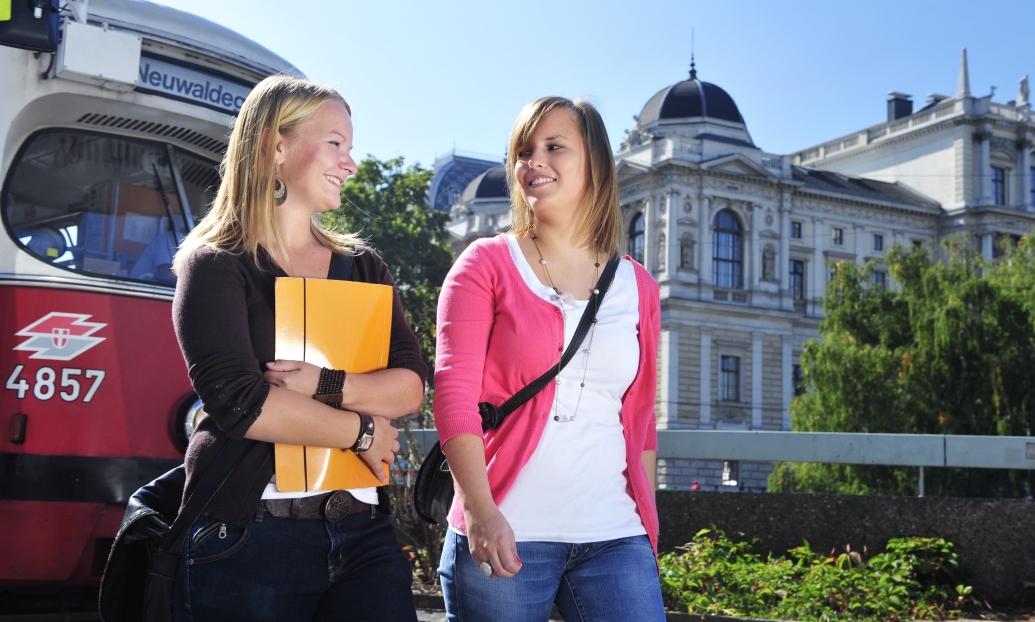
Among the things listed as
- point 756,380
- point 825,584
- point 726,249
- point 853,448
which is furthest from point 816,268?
point 825,584

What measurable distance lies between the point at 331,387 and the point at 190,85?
308 cm

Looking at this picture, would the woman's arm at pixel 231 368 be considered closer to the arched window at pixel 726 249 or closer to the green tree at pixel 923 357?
the green tree at pixel 923 357

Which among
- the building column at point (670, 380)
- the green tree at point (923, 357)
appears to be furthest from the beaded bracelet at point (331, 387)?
the building column at point (670, 380)

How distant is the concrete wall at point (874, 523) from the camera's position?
6.73m

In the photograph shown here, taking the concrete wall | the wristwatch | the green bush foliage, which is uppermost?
the wristwatch

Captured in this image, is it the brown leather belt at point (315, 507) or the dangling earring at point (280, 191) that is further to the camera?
the dangling earring at point (280, 191)

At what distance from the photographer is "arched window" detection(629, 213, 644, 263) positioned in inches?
1991

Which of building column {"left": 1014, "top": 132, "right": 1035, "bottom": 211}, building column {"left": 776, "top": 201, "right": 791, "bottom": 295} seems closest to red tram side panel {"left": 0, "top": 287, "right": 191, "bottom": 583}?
building column {"left": 776, "top": 201, "right": 791, "bottom": 295}

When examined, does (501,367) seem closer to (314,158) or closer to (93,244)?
(314,158)

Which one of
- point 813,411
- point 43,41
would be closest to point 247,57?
point 43,41

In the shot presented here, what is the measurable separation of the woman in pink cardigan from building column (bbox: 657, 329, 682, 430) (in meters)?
45.4

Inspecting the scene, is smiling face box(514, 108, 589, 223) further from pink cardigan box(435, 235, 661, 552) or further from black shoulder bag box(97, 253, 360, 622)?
black shoulder bag box(97, 253, 360, 622)

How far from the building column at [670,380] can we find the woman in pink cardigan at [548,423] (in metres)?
45.4

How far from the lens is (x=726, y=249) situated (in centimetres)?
5103
